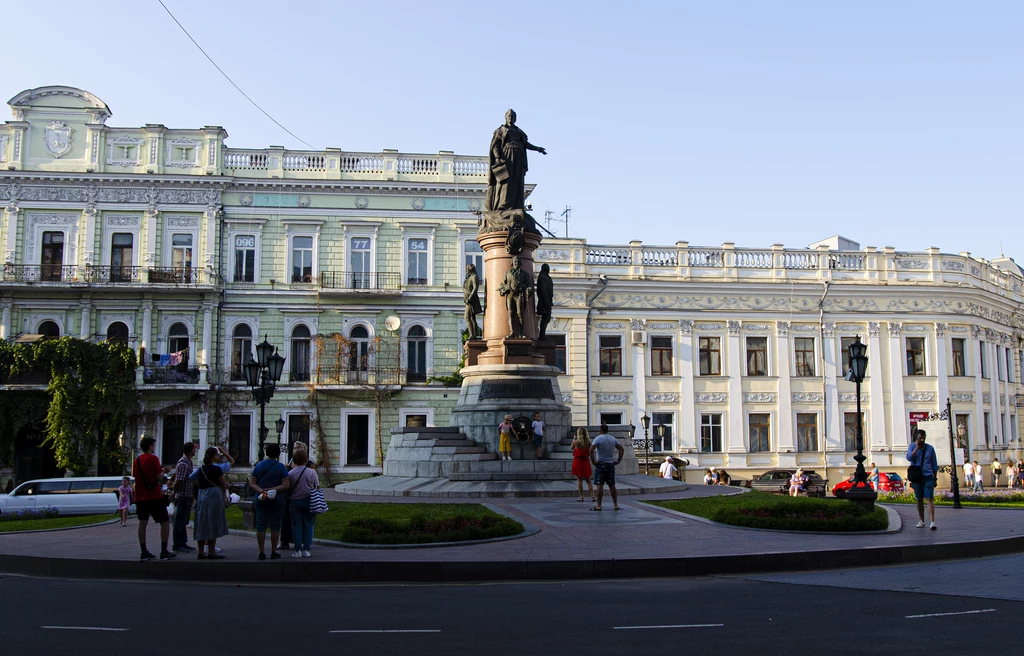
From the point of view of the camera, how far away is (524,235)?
79.6ft

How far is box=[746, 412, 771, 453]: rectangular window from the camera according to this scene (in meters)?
47.1

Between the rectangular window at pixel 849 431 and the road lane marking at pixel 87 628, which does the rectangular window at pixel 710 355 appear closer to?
the rectangular window at pixel 849 431

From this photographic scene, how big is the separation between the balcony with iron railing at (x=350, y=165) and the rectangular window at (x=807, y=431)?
20.0 metres

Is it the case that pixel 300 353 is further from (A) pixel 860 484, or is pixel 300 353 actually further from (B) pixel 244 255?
(A) pixel 860 484

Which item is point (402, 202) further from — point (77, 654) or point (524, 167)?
point (77, 654)

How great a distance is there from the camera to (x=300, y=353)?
1783 inches

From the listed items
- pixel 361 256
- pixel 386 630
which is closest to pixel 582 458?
pixel 386 630

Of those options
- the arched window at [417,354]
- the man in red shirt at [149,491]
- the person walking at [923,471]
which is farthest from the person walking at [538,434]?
the arched window at [417,354]

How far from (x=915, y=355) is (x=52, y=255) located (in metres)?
42.8

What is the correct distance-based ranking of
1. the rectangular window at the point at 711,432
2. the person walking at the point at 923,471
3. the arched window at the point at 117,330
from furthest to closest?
the rectangular window at the point at 711,432 → the arched window at the point at 117,330 → the person walking at the point at 923,471

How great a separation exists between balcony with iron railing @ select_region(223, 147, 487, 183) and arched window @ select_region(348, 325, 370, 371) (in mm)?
7442

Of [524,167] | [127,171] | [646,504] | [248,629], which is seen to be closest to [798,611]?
[248,629]

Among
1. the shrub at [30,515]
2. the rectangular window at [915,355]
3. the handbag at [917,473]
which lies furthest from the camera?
the rectangular window at [915,355]

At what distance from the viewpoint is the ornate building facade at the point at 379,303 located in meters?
44.0
